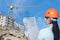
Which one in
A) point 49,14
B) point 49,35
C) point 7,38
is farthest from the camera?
point 7,38

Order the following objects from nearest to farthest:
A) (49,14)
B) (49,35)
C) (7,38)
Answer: (49,35) < (49,14) < (7,38)

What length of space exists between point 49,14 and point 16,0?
4.01 ft

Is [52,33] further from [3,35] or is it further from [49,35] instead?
[3,35]

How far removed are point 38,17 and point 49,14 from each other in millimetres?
1000

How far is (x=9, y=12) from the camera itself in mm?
5125

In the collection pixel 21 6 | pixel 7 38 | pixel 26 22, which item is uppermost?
pixel 21 6

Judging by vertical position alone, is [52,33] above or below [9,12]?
below

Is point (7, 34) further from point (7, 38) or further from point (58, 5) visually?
point (58, 5)

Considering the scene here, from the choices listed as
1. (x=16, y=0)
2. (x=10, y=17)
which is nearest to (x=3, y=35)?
(x=10, y=17)

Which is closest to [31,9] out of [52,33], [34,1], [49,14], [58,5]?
[34,1]

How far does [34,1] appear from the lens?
510 centimetres

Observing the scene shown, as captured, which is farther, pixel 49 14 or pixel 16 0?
pixel 16 0

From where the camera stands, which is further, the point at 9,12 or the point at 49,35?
the point at 9,12

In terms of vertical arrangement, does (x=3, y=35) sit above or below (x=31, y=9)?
below
